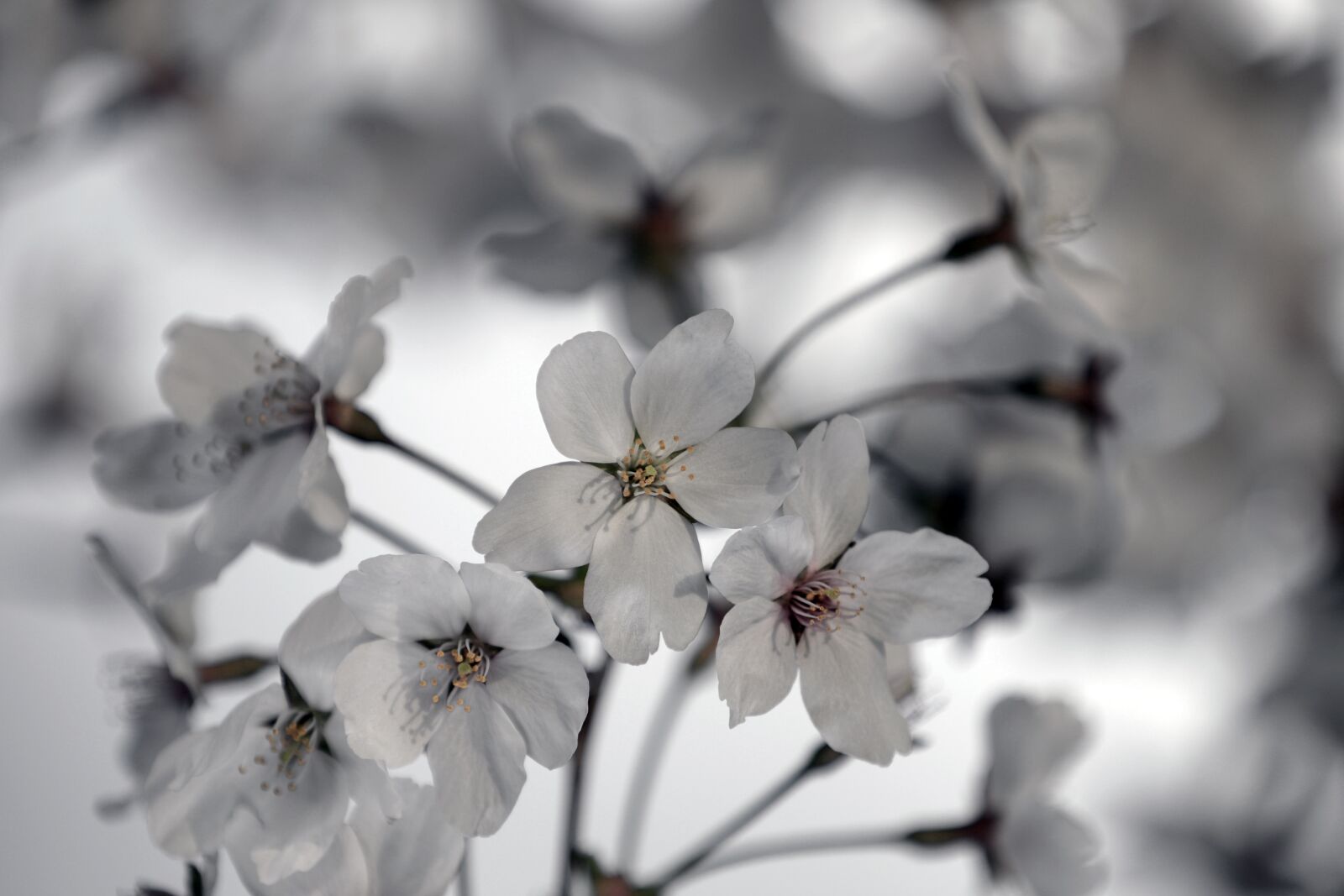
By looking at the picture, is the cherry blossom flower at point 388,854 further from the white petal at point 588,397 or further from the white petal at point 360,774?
the white petal at point 588,397

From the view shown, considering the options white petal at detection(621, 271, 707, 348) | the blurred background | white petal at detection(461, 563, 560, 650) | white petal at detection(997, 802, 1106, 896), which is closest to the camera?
white petal at detection(461, 563, 560, 650)

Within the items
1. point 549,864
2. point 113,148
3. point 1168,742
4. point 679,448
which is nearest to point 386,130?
point 113,148

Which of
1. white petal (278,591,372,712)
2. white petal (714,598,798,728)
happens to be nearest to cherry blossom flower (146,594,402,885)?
white petal (278,591,372,712)

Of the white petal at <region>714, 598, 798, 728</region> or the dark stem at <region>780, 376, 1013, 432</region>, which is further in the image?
the dark stem at <region>780, 376, 1013, 432</region>

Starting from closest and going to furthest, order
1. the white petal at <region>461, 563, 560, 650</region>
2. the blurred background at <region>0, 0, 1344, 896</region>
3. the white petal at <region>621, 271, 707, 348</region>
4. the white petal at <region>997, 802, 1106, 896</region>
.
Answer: the white petal at <region>461, 563, 560, 650</region> < the white petal at <region>997, 802, 1106, 896</region> < the white petal at <region>621, 271, 707, 348</region> < the blurred background at <region>0, 0, 1344, 896</region>

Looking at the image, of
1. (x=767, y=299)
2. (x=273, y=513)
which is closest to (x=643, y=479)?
(x=273, y=513)

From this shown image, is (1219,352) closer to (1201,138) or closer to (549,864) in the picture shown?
(1201,138)

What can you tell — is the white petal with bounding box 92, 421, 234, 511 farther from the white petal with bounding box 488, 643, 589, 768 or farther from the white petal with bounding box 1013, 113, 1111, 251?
the white petal with bounding box 1013, 113, 1111, 251
